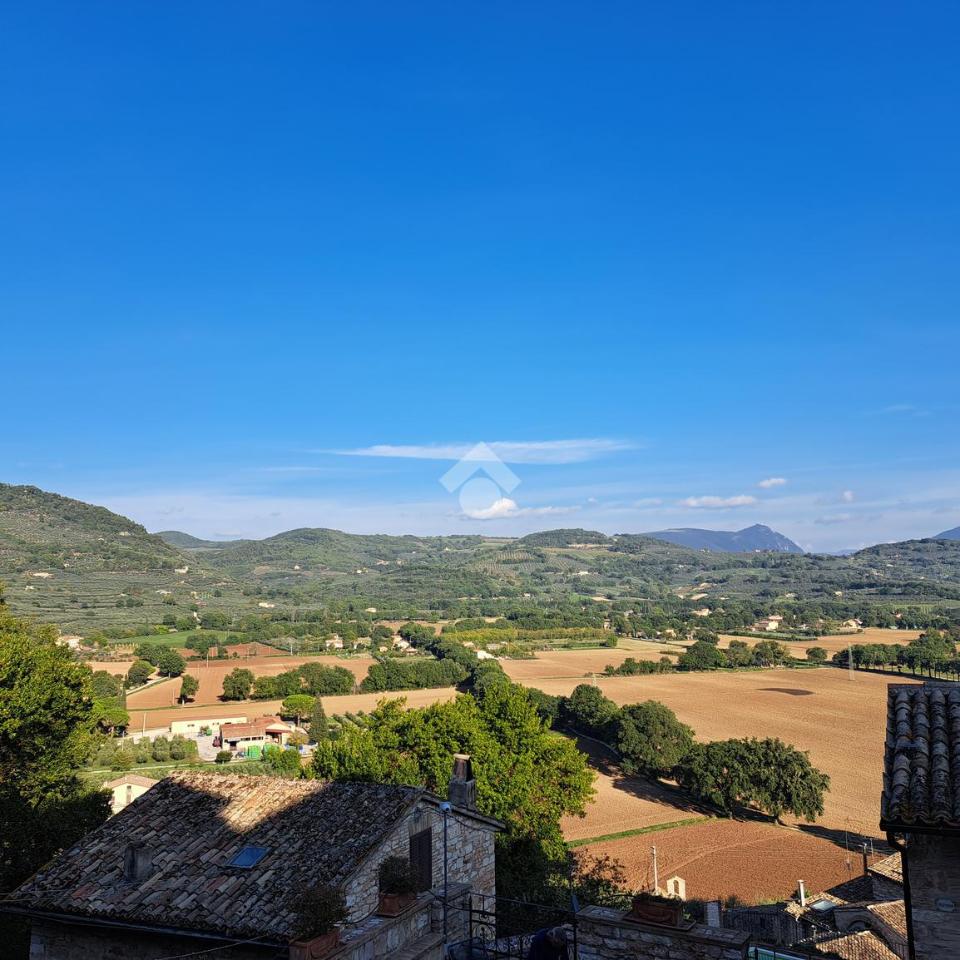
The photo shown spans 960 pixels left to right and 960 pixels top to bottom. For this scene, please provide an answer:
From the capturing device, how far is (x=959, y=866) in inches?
311

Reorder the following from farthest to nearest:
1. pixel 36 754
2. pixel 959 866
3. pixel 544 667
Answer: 1. pixel 544 667
2. pixel 36 754
3. pixel 959 866

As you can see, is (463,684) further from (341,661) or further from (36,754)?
(36,754)

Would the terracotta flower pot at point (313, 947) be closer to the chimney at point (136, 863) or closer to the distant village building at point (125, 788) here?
the chimney at point (136, 863)

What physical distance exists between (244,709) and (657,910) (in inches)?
3534

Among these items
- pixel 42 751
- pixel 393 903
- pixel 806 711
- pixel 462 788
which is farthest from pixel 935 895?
pixel 806 711

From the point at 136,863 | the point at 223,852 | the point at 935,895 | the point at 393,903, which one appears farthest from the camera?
the point at 223,852

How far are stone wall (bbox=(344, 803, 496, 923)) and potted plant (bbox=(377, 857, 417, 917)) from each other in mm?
2124

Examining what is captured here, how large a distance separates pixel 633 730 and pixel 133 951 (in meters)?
54.7

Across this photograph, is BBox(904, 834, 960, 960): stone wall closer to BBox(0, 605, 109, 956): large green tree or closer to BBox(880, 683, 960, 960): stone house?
BBox(880, 683, 960, 960): stone house

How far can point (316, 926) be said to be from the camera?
7832mm

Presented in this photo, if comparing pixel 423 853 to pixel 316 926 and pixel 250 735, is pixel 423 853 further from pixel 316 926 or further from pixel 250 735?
pixel 250 735

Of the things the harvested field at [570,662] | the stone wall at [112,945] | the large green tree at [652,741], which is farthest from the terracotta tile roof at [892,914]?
the harvested field at [570,662]

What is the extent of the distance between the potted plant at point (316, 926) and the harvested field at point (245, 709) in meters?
72.9

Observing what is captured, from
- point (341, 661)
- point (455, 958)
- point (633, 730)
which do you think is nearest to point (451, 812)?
point (455, 958)
